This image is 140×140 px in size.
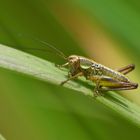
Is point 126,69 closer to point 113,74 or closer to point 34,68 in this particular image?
point 113,74

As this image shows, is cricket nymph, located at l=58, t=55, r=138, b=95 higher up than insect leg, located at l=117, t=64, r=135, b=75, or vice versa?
insect leg, located at l=117, t=64, r=135, b=75

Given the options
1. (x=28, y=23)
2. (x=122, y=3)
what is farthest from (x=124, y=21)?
(x=28, y=23)

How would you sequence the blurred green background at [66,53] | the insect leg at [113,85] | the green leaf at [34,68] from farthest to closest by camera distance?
the insect leg at [113,85], the blurred green background at [66,53], the green leaf at [34,68]

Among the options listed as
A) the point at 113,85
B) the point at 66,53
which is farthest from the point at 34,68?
the point at 113,85

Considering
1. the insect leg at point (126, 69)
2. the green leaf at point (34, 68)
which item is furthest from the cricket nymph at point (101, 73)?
the green leaf at point (34, 68)

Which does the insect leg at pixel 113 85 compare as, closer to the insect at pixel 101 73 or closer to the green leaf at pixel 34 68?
the insect at pixel 101 73

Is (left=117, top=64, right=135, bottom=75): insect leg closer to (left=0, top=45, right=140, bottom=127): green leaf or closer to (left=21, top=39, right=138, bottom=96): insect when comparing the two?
(left=21, top=39, right=138, bottom=96): insect

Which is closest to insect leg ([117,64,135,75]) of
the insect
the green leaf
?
the insect

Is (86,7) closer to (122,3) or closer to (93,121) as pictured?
(122,3)
